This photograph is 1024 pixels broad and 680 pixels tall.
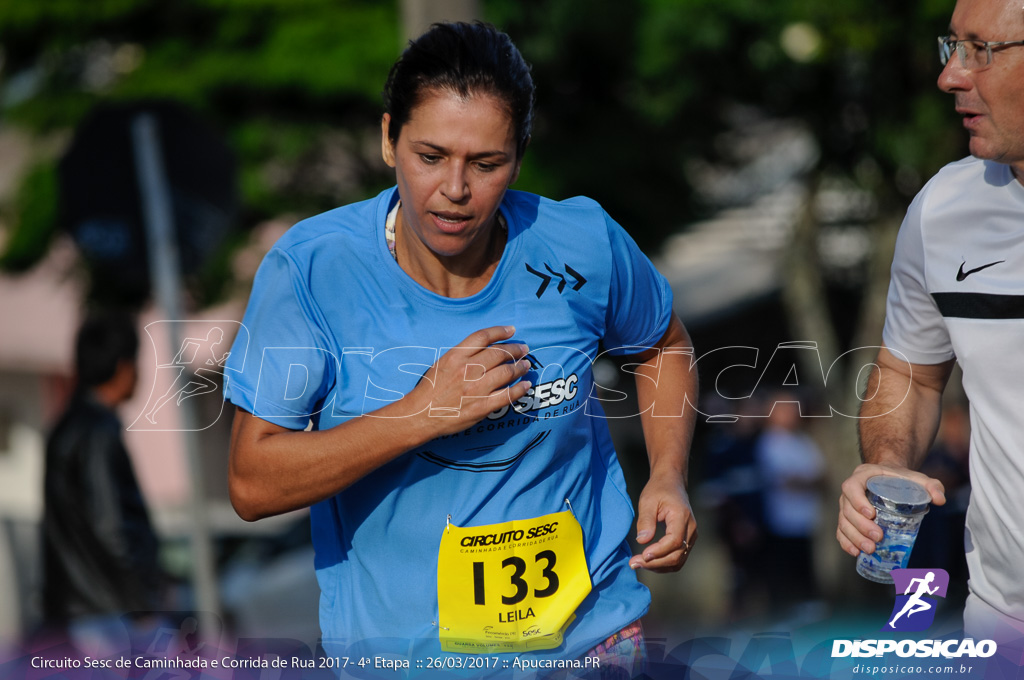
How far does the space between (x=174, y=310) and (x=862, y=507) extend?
3.29 meters

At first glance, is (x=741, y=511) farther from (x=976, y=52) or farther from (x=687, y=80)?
(x=976, y=52)

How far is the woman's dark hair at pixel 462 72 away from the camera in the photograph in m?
2.28

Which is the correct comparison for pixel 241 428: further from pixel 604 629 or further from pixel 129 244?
pixel 129 244

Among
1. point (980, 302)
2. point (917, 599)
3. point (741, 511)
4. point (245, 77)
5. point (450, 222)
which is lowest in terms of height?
point (741, 511)

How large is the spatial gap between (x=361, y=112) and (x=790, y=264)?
401 centimetres

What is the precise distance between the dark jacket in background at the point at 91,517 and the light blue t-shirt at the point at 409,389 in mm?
2869

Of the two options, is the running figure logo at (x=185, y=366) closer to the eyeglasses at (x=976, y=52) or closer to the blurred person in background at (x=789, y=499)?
the eyeglasses at (x=976, y=52)

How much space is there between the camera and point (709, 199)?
29.5 feet

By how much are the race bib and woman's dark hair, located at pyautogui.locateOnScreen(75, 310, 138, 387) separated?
329 centimetres

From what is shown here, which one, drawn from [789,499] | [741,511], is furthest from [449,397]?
[789,499]

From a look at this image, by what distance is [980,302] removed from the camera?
2592 millimetres

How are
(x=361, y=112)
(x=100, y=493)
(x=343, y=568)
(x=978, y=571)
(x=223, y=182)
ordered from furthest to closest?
(x=361, y=112)
(x=223, y=182)
(x=100, y=493)
(x=978, y=571)
(x=343, y=568)

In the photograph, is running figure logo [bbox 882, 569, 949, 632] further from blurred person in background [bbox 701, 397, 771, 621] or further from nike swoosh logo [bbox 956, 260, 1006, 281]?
blurred person in background [bbox 701, 397, 771, 621]

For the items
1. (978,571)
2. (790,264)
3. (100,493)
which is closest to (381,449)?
(978,571)
